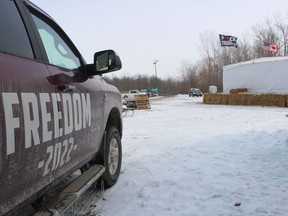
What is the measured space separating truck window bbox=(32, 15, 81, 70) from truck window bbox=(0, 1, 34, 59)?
413 millimetres

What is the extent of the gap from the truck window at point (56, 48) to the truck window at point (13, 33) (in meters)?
0.41

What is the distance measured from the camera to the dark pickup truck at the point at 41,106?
82.1 inches

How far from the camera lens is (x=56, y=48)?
3461mm

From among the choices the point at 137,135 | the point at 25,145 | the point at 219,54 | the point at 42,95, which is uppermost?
the point at 219,54

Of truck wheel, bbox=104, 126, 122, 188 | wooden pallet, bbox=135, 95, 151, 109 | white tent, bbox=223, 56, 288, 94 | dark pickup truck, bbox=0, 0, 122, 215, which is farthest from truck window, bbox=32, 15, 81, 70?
white tent, bbox=223, 56, 288, 94

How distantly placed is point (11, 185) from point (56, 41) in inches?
70.1

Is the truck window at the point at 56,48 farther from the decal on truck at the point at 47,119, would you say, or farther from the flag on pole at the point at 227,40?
the flag on pole at the point at 227,40

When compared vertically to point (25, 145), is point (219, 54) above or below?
above

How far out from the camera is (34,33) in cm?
277

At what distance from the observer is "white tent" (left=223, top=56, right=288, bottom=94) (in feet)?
93.1

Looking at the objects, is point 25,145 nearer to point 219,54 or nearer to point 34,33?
point 34,33

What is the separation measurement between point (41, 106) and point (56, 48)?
1151 millimetres

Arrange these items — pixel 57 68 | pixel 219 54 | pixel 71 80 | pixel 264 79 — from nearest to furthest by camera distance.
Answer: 1. pixel 57 68
2. pixel 71 80
3. pixel 264 79
4. pixel 219 54

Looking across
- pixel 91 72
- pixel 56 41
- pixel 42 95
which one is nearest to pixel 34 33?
pixel 42 95
